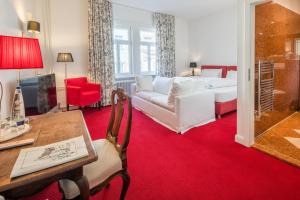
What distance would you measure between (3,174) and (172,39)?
21.6 feet

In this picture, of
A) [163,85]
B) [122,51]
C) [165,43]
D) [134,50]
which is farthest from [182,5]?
[163,85]

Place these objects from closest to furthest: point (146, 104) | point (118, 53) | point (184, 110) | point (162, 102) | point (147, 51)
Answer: point (184, 110) < point (162, 102) < point (146, 104) < point (118, 53) < point (147, 51)

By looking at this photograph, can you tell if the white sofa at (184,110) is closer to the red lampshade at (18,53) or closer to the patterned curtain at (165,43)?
the red lampshade at (18,53)

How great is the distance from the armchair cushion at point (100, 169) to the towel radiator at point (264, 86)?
2.23 m

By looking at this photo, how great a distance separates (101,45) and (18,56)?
155 inches

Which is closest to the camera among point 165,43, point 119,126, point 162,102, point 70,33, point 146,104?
point 119,126

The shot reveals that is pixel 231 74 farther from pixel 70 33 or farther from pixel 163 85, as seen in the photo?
pixel 70 33

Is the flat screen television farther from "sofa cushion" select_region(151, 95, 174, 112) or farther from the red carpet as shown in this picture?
"sofa cushion" select_region(151, 95, 174, 112)

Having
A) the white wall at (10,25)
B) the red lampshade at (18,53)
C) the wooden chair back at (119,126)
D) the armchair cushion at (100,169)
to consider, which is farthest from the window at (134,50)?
the armchair cushion at (100,169)

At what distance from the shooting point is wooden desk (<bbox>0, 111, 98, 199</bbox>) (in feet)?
2.74

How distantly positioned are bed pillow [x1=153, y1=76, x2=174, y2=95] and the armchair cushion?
2.83 metres

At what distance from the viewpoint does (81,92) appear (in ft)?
14.6

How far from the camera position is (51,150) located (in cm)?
106

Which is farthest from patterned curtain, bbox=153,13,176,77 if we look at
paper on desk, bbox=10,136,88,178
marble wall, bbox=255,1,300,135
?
paper on desk, bbox=10,136,88,178
